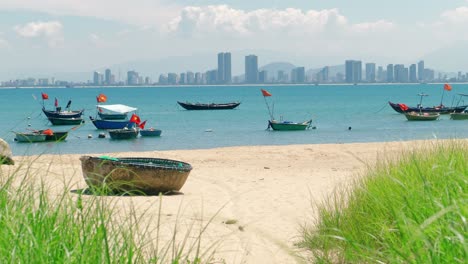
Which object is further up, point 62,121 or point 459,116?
point 459,116

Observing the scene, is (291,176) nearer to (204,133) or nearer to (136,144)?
(136,144)

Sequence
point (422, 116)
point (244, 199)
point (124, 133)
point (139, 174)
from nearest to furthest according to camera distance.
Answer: point (139, 174)
point (244, 199)
point (124, 133)
point (422, 116)

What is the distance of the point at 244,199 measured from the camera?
12.2 metres

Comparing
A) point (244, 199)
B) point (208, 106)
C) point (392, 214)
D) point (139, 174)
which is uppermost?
point (392, 214)

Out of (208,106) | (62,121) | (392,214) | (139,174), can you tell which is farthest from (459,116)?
(392,214)

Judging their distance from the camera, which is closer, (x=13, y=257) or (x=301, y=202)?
(x=13, y=257)

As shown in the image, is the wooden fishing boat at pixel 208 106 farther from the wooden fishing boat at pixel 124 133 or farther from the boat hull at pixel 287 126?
the wooden fishing boat at pixel 124 133

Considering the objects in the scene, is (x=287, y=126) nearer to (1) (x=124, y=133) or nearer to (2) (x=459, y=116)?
(1) (x=124, y=133)

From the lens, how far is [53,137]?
3459 cm

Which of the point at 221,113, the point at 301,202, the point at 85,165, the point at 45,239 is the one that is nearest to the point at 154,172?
the point at 85,165

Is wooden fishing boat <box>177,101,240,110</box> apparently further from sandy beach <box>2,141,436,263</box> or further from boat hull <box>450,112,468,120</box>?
sandy beach <box>2,141,436,263</box>

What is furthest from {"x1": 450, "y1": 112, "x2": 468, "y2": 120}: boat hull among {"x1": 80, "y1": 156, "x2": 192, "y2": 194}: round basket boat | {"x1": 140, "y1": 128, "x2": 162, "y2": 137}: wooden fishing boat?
{"x1": 80, "y1": 156, "x2": 192, "y2": 194}: round basket boat

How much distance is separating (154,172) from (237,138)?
106 ft

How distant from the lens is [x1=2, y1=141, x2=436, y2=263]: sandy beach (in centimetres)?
740
